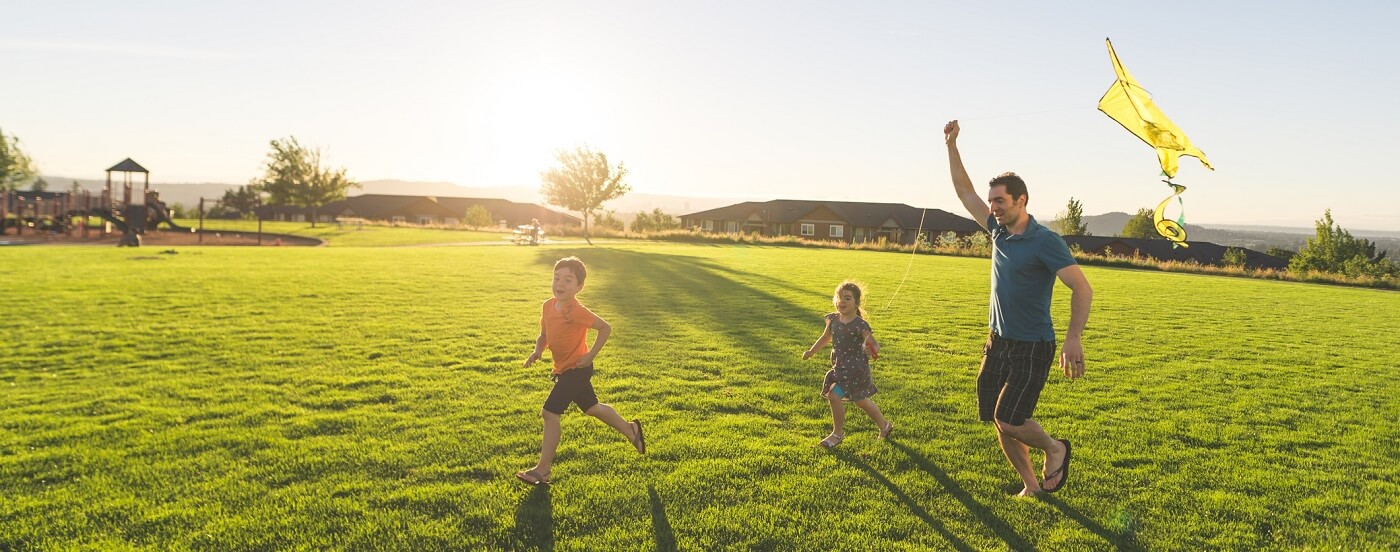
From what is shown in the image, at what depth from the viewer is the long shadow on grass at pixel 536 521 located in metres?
3.88

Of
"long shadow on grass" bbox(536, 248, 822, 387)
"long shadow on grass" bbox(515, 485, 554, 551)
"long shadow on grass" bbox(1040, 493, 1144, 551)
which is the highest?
"long shadow on grass" bbox(536, 248, 822, 387)

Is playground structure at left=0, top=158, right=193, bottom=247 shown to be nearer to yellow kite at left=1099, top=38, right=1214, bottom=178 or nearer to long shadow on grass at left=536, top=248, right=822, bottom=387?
long shadow on grass at left=536, top=248, right=822, bottom=387

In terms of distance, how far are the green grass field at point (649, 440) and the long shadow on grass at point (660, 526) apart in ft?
0.08

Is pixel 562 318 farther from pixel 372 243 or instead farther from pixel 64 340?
pixel 372 243

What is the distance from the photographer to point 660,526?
161 inches

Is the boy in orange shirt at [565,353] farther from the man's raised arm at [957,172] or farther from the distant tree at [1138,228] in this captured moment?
the distant tree at [1138,228]

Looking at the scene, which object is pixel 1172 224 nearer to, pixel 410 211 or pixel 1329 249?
pixel 1329 249

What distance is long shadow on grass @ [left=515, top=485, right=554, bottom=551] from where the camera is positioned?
3.88 meters

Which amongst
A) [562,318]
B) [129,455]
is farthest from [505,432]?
[129,455]

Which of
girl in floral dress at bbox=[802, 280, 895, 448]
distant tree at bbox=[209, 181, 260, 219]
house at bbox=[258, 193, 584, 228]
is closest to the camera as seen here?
girl in floral dress at bbox=[802, 280, 895, 448]

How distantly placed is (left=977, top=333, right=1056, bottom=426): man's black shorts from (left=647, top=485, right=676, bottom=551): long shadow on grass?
223 centimetres

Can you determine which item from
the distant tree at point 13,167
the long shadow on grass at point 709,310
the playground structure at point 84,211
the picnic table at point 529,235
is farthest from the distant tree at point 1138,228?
the distant tree at point 13,167

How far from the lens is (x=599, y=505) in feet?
14.3

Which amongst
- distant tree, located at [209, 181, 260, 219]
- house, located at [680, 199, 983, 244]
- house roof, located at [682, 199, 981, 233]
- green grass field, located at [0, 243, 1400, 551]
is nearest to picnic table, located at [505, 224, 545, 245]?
green grass field, located at [0, 243, 1400, 551]
